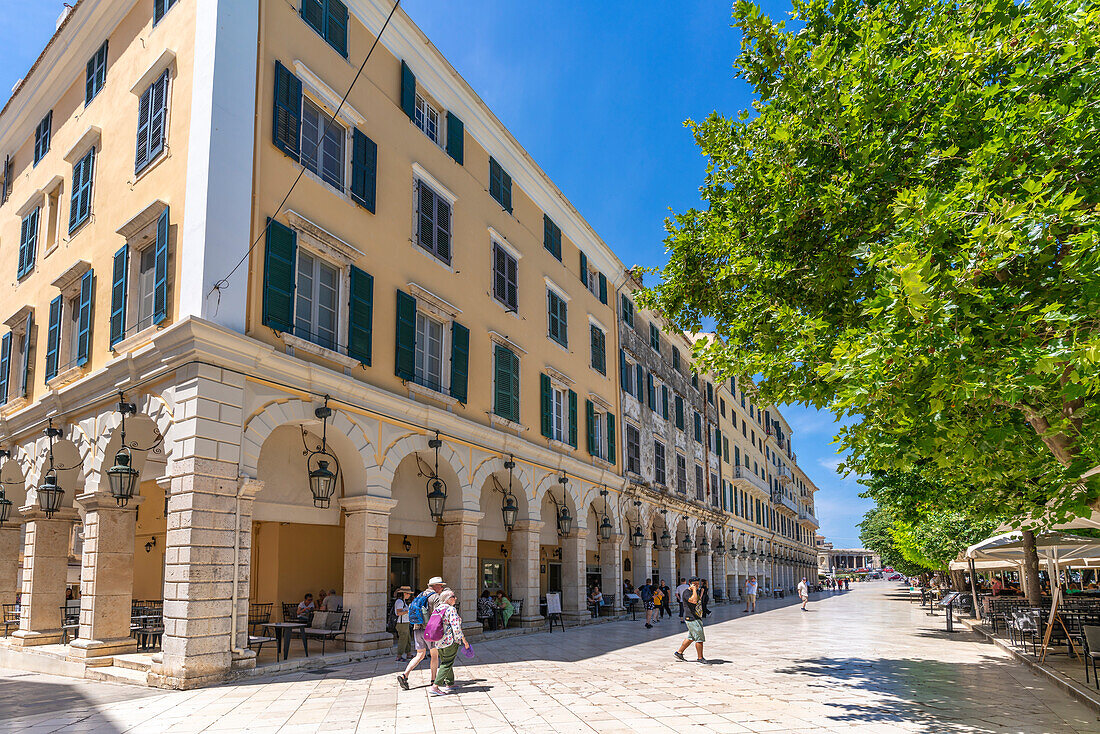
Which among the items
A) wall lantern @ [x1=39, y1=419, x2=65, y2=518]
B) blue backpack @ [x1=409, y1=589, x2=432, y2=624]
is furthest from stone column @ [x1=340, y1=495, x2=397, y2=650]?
wall lantern @ [x1=39, y1=419, x2=65, y2=518]

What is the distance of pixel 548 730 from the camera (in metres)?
8.28

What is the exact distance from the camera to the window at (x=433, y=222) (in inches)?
674

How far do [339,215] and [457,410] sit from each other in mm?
5405

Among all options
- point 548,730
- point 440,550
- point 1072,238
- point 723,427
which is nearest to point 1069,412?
point 1072,238

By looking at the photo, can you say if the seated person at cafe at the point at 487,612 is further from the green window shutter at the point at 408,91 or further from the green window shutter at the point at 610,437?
the green window shutter at the point at 408,91

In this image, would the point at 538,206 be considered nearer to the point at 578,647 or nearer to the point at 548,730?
the point at 578,647

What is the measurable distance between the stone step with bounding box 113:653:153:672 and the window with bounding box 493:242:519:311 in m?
11.6

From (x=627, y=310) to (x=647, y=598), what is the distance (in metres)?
11.3

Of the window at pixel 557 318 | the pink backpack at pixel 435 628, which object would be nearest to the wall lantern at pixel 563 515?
the window at pixel 557 318

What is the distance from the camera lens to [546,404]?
22.3 metres

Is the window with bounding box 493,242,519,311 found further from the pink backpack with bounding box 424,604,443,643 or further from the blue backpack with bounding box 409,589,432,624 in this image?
the pink backpack with bounding box 424,604,443,643

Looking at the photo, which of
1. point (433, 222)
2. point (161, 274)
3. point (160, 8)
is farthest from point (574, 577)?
point (160, 8)

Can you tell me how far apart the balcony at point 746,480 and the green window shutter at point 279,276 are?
37675mm

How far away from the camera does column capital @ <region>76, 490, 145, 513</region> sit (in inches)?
505
